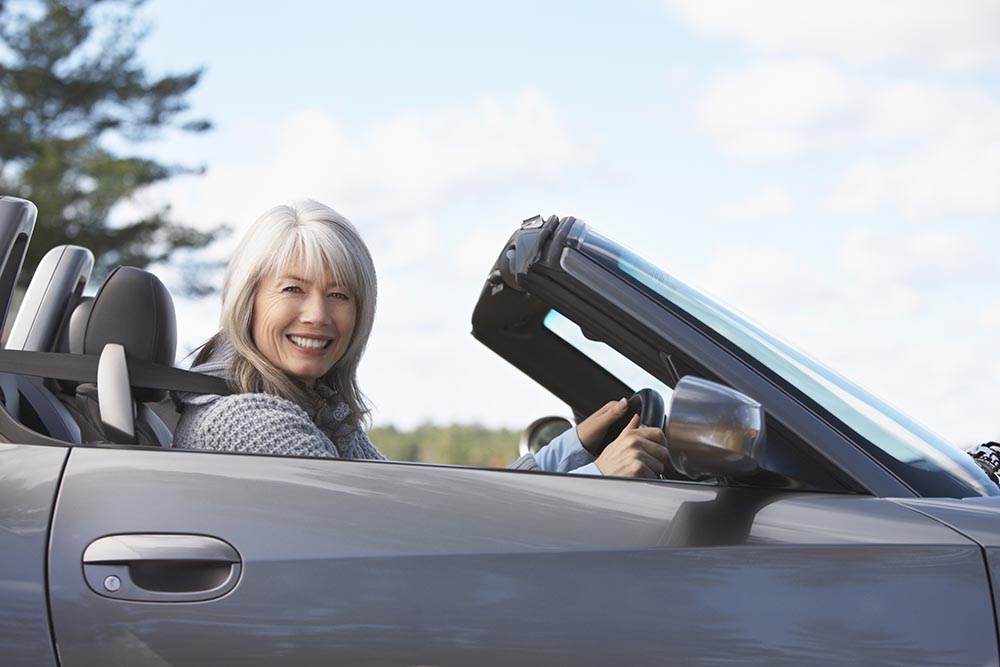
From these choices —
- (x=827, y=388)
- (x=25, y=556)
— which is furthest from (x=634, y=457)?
(x=25, y=556)

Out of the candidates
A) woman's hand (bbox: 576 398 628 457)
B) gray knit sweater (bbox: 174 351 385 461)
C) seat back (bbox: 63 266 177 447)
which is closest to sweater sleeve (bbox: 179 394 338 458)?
gray knit sweater (bbox: 174 351 385 461)

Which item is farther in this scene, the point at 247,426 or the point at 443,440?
the point at 443,440

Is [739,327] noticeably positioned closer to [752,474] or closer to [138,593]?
[752,474]

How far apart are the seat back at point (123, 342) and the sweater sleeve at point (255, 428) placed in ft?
0.38

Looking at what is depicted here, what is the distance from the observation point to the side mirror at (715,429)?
171cm

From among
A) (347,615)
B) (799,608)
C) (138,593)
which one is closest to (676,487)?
(799,608)

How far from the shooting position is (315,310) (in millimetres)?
2486

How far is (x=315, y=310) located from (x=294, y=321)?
0.05 meters

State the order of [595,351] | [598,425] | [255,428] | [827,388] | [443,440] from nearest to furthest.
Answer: [827,388] < [255,428] < [598,425] < [595,351] < [443,440]

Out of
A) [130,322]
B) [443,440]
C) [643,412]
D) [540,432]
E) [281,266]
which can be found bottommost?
[443,440]

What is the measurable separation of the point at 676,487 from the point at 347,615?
0.54m

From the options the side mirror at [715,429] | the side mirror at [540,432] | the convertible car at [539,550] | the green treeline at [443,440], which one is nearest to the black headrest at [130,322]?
the convertible car at [539,550]

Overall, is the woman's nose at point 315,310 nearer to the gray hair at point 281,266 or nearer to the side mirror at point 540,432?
the gray hair at point 281,266

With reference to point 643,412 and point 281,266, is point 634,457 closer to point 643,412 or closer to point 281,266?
point 643,412
